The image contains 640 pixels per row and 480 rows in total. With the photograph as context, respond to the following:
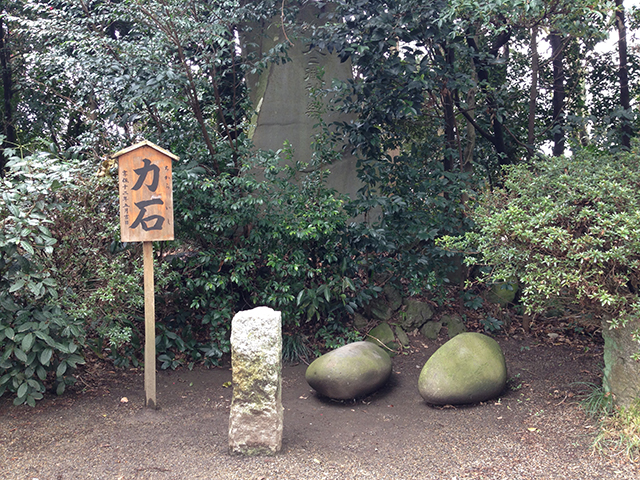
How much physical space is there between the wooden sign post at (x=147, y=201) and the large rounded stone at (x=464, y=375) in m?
2.29

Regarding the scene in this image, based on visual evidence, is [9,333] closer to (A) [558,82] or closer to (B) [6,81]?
(B) [6,81]

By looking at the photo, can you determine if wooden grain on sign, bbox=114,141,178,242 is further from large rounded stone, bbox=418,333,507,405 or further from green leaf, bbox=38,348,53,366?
large rounded stone, bbox=418,333,507,405

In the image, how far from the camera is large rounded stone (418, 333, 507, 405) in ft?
13.3

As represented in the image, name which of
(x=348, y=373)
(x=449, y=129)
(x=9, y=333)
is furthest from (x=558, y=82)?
(x=9, y=333)

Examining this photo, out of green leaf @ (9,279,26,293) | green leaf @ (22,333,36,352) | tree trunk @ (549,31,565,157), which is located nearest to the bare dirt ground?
green leaf @ (22,333,36,352)

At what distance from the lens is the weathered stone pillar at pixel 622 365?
3381 millimetres

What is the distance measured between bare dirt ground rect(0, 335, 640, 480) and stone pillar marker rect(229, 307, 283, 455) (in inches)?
5.7

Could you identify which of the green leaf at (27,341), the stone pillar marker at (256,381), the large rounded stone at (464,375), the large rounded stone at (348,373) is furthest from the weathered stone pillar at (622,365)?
the green leaf at (27,341)

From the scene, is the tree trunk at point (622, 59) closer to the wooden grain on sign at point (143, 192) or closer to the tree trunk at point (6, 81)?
the wooden grain on sign at point (143, 192)

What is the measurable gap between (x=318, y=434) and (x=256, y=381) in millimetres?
865

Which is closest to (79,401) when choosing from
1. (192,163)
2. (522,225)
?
(192,163)

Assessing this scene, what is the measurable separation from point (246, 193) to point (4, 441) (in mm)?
2786

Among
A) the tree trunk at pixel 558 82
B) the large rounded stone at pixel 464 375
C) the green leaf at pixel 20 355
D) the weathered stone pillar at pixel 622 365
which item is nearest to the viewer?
the weathered stone pillar at pixel 622 365

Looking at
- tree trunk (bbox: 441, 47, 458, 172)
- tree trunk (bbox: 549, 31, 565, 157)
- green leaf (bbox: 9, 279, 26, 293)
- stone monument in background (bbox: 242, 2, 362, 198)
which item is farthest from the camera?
tree trunk (bbox: 549, 31, 565, 157)
